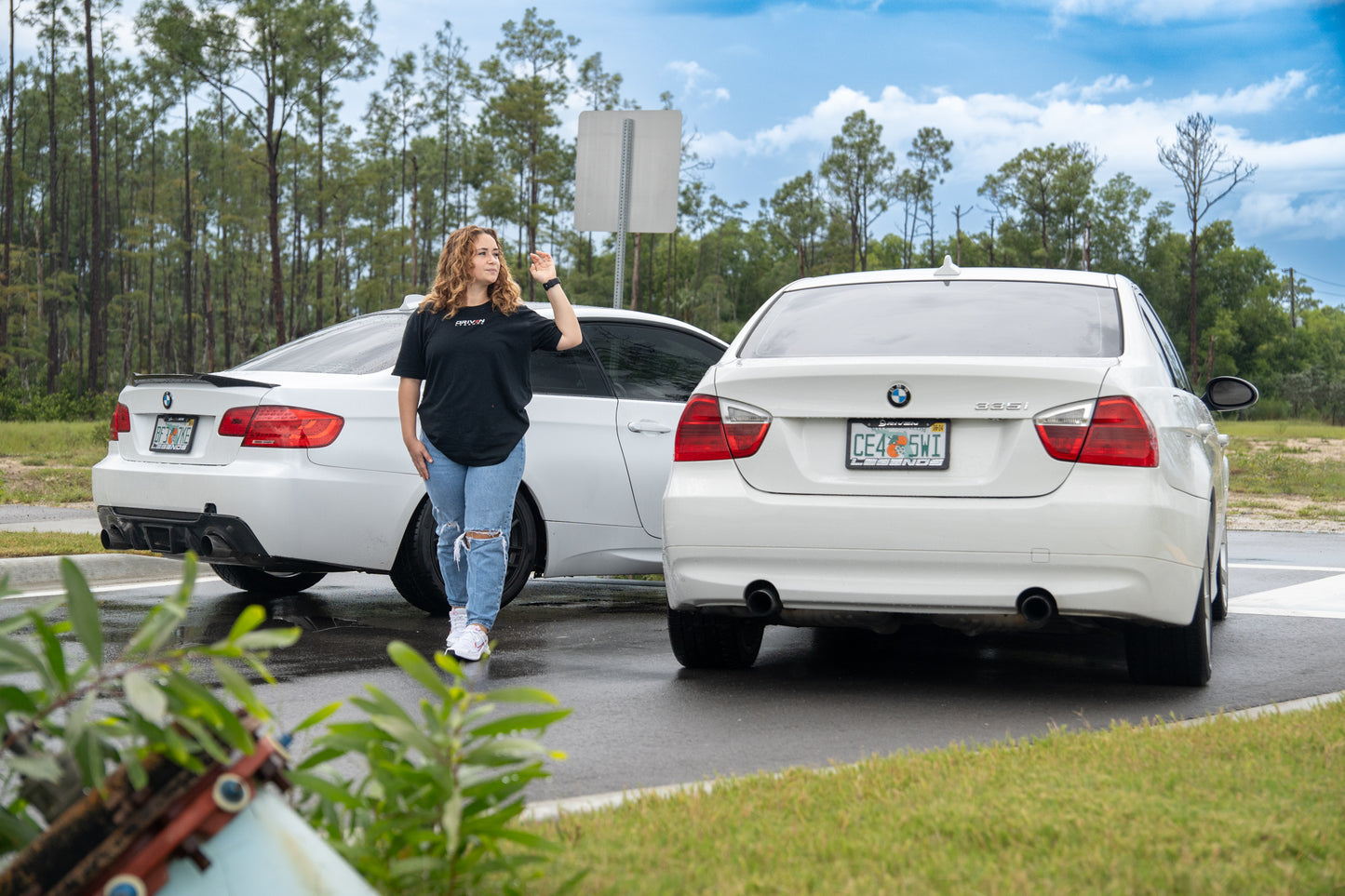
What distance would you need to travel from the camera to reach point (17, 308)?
62.1 m

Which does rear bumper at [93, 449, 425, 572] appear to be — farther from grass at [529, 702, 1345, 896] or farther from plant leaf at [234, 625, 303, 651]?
plant leaf at [234, 625, 303, 651]

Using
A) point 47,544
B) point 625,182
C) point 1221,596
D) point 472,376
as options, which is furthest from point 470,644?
point 625,182

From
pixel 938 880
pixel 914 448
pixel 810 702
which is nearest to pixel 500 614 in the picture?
pixel 810 702

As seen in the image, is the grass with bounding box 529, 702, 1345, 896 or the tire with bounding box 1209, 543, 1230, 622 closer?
the grass with bounding box 529, 702, 1345, 896

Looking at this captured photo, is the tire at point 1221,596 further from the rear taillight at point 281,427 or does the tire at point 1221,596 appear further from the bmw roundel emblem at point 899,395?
the rear taillight at point 281,427

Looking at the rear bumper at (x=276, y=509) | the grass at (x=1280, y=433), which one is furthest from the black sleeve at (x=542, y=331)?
the grass at (x=1280, y=433)

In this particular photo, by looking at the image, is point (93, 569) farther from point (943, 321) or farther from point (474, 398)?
point (943, 321)

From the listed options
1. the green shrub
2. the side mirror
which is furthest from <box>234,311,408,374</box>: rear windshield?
the green shrub

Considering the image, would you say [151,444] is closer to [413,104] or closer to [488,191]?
[488,191]

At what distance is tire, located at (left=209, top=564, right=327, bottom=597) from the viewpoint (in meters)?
7.91

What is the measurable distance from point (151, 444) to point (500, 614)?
1.99 metres

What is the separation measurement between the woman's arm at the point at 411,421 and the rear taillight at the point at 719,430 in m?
1.26

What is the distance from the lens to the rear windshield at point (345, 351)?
6.80 m

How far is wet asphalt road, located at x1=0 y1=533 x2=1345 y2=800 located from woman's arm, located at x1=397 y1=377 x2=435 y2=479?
84 cm
